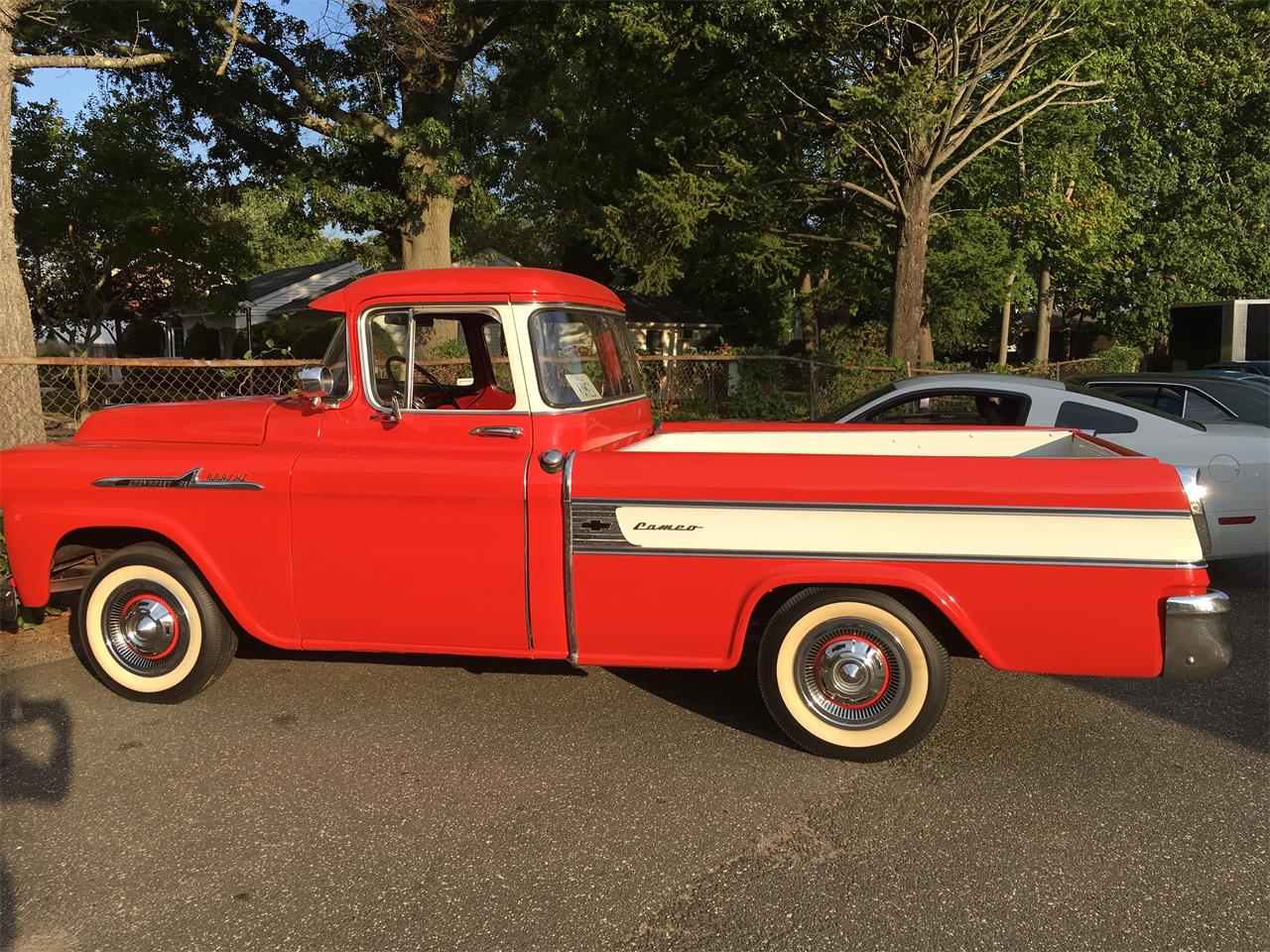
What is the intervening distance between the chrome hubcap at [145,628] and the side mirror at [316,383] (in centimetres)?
123

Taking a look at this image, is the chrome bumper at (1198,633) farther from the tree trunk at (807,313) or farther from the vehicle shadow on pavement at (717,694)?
the tree trunk at (807,313)

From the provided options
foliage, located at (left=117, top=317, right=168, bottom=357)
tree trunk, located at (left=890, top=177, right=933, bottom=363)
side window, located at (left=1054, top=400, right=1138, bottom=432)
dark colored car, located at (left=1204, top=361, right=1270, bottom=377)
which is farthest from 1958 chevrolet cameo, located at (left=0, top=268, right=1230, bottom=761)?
foliage, located at (left=117, top=317, right=168, bottom=357)

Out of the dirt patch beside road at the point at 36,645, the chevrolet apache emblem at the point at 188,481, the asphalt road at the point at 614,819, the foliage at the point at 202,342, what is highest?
the foliage at the point at 202,342

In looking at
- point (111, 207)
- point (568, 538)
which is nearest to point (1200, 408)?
point (568, 538)

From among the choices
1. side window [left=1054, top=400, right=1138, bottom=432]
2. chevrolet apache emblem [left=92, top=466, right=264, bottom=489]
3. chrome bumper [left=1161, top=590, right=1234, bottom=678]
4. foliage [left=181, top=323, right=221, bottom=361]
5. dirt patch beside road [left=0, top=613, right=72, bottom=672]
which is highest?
foliage [left=181, top=323, right=221, bottom=361]

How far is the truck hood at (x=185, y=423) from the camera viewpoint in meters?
4.55

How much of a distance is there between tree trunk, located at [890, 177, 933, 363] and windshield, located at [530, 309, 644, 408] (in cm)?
1186

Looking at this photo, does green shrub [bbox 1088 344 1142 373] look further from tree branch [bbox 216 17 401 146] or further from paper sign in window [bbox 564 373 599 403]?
paper sign in window [bbox 564 373 599 403]

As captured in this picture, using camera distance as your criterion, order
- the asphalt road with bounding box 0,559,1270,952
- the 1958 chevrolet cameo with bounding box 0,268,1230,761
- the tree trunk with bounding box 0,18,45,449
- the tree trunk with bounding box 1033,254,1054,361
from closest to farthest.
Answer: the asphalt road with bounding box 0,559,1270,952 < the 1958 chevrolet cameo with bounding box 0,268,1230,761 < the tree trunk with bounding box 0,18,45,449 < the tree trunk with bounding box 1033,254,1054,361

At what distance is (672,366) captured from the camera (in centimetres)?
1201

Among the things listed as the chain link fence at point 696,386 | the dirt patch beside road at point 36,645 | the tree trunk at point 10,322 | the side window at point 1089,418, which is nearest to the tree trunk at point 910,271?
the chain link fence at point 696,386

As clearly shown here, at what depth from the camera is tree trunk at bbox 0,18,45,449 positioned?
24.2 feet

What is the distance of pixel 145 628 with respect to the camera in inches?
179

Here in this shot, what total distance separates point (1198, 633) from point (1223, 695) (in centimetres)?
163
